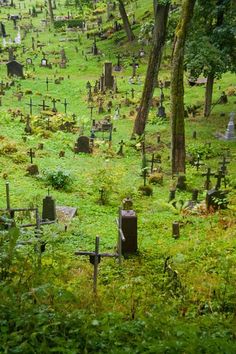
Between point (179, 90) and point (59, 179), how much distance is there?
14.2 ft

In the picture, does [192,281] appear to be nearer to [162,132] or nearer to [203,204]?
[203,204]

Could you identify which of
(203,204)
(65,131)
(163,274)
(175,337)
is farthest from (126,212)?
(65,131)

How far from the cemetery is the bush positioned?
3 cm

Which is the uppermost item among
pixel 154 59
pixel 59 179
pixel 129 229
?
pixel 154 59

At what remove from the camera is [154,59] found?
62.7 feet

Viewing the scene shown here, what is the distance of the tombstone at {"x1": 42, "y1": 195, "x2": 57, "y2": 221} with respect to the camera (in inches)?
425

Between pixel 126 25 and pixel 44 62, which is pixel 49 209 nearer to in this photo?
pixel 44 62

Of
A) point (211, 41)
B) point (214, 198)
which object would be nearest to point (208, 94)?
point (211, 41)

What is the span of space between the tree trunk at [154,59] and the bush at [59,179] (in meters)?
7.07

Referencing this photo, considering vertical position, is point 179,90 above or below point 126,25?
below

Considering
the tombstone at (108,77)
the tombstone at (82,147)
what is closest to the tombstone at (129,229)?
the tombstone at (82,147)

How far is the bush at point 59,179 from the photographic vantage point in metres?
13.8

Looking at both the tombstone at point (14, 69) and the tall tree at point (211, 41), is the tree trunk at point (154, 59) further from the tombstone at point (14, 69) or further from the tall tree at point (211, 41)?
the tombstone at point (14, 69)

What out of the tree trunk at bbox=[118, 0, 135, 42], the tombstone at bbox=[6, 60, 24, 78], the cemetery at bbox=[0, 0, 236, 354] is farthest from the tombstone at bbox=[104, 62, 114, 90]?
the tree trunk at bbox=[118, 0, 135, 42]
